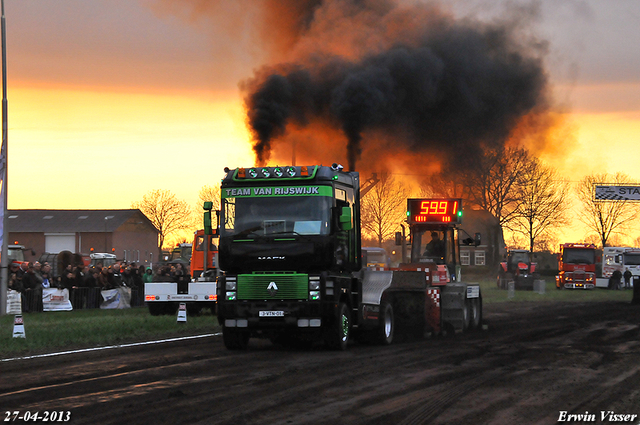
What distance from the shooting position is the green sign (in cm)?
1483

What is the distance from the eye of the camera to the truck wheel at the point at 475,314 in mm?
21364

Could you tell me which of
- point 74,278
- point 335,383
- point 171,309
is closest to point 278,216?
point 335,383

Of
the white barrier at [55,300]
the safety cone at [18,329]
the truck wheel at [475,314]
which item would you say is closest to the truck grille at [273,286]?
the safety cone at [18,329]

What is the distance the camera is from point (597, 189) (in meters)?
60.6

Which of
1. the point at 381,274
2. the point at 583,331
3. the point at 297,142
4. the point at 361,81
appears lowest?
the point at 583,331

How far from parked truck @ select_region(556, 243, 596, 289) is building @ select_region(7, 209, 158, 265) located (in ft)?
178

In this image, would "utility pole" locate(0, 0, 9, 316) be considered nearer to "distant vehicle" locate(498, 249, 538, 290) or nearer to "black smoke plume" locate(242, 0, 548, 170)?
"black smoke plume" locate(242, 0, 548, 170)

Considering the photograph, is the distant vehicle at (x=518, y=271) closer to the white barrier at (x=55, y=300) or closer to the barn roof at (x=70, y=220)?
the white barrier at (x=55, y=300)

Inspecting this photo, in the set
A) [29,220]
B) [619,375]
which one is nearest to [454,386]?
[619,375]

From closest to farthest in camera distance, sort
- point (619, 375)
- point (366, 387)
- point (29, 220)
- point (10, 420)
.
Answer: point (10, 420)
point (366, 387)
point (619, 375)
point (29, 220)

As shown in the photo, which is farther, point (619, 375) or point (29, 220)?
point (29, 220)

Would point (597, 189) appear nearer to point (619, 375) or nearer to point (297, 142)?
point (297, 142)

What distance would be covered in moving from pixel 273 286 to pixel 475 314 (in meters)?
8.55

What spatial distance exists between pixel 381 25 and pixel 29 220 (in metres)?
79.4
